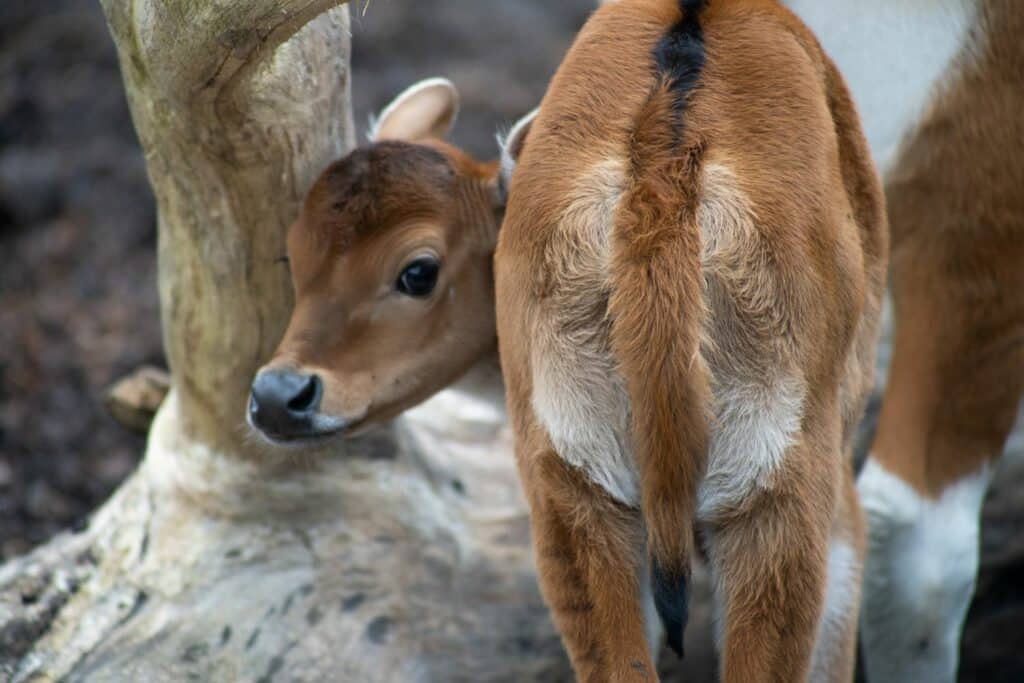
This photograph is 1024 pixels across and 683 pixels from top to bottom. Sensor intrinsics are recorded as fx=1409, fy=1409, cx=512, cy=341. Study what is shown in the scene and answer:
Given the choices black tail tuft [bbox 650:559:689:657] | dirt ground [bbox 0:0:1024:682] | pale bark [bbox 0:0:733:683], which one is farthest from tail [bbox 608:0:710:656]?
dirt ground [bbox 0:0:1024:682]

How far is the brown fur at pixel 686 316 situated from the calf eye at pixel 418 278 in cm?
69

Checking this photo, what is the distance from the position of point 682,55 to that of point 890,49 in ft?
3.13

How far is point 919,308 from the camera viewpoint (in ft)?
11.0

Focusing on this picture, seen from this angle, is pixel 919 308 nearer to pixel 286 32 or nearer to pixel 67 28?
pixel 286 32

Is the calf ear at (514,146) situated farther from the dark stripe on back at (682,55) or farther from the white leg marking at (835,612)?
the white leg marking at (835,612)

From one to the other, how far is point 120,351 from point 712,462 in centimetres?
397

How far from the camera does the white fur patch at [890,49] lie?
3232 mm

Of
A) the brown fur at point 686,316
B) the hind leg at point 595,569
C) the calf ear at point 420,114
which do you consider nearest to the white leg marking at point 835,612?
the brown fur at point 686,316

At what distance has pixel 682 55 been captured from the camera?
255cm

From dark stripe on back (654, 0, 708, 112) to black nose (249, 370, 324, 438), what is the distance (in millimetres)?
1080

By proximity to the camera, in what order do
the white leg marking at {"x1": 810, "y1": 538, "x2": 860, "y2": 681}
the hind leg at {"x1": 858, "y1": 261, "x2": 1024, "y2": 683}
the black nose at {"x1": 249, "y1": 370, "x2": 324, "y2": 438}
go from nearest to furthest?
1. the white leg marking at {"x1": 810, "y1": 538, "x2": 860, "y2": 681}
2. the black nose at {"x1": 249, "y1": 370, "x2": 324, "y2": 438}
3. the hind leg at {"x1": 858, "y1": 261, "x2": 1024, "y2": 683}

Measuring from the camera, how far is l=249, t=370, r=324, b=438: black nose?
3.07 meters

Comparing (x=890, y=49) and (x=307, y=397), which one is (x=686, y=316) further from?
(x=890, y=49)

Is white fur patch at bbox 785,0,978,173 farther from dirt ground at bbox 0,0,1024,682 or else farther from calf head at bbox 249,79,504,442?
dirt ground at bbox 0,0,1024,682
